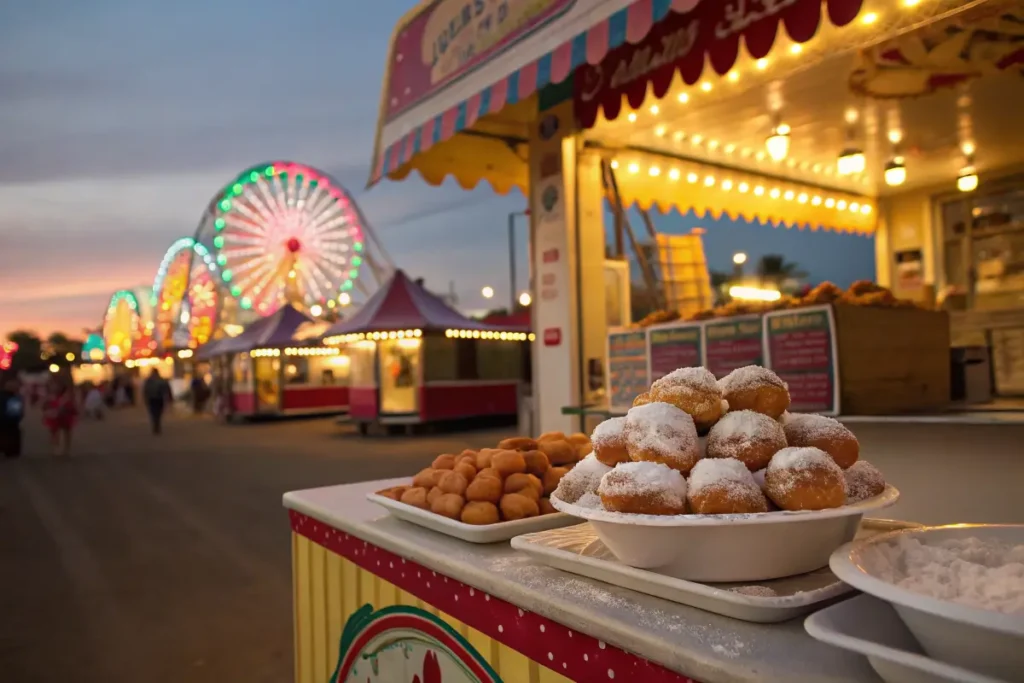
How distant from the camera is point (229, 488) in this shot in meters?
9.30

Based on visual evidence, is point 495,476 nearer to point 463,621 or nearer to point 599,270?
point 463,621

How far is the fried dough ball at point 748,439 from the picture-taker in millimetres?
1243

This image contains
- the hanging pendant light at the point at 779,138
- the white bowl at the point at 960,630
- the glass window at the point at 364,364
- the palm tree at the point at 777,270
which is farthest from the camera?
the palm tree at the point at 777,270

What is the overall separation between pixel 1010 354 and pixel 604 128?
317 centimetres

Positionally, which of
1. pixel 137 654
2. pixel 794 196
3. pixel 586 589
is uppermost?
pixel 794 196

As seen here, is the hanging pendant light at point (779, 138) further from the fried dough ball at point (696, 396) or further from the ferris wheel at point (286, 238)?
the ferris wheel at point (286, 238)

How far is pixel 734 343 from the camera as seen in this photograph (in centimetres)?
330

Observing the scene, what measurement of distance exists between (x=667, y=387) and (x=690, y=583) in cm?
38

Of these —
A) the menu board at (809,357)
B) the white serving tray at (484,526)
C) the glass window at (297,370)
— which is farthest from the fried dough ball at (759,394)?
the glass window at (297,370)

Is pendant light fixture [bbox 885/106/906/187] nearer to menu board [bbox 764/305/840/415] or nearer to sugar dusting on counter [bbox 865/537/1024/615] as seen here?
menu board [bbox 764/305/840/415]

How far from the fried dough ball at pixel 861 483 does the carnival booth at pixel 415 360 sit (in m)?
15.2

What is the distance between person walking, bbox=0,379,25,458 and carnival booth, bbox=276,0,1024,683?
11280mm

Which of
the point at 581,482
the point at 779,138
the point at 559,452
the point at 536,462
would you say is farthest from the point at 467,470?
the point at 779,138

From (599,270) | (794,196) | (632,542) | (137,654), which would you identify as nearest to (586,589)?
(632,542)
